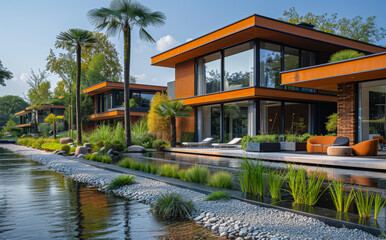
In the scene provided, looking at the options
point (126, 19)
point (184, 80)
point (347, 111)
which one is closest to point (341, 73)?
point (347, 111)

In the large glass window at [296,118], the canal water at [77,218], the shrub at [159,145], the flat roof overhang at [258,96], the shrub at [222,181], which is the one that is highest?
the flat roof overhang at [258,96]

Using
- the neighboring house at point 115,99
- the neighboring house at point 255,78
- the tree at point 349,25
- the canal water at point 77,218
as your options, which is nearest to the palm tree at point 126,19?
the neighboring house at point 255,78

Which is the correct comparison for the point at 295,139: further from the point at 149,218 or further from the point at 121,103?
the point at 121,103

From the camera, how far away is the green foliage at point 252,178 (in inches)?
216

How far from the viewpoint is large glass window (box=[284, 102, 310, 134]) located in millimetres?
19219

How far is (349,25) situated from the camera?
3516 centimetres

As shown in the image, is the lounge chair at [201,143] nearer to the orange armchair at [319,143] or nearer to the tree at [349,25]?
the orange armchair at [319,143]

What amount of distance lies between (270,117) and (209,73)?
17.3 feet

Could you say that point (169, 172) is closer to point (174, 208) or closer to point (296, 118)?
point (174, 208)

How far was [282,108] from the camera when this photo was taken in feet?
62.2

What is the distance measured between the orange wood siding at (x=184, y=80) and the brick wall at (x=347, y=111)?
10.8 metres

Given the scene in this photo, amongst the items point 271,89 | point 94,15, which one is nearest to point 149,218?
point 271,89

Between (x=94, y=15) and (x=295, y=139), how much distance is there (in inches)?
493

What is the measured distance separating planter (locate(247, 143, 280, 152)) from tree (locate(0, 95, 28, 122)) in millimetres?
72118
